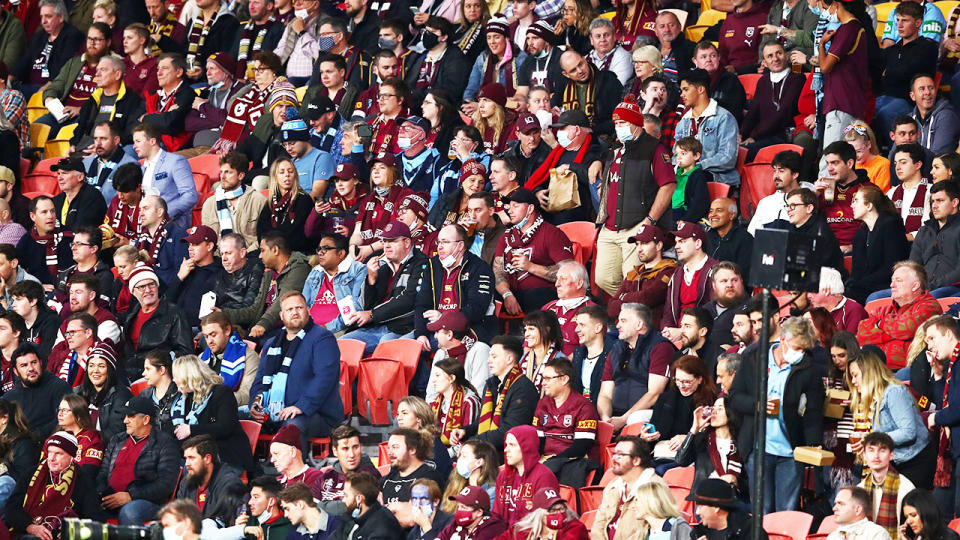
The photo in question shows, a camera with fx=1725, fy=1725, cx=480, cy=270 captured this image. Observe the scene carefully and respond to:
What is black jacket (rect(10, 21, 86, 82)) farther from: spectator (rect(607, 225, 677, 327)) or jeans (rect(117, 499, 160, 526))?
spectator (rect(607, 225, 677, 327))

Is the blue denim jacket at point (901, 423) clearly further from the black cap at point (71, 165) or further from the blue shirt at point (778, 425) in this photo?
the black cap at point (71, 165)

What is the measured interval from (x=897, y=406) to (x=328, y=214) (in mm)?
5511

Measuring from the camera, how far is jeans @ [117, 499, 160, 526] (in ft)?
33.2

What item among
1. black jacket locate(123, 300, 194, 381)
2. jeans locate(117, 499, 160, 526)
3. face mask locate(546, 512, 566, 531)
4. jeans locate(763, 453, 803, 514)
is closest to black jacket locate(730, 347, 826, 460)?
jeans locate(763, 453, 803, 514)

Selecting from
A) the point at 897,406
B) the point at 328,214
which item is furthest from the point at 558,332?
the point at 328,214

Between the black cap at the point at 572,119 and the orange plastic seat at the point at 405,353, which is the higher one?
the black cap at the point at 572,119

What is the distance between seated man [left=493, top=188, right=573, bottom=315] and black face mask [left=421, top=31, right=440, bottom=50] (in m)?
3.11

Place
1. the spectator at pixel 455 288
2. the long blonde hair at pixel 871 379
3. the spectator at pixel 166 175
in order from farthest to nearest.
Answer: the spectator at pixel 166 175 → the spectator at pixel 455 288 → the long blonde hair at pixel 871 379

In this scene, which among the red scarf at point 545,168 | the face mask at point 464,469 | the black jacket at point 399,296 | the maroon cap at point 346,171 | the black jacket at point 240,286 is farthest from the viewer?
the maroon cap at point 346,171

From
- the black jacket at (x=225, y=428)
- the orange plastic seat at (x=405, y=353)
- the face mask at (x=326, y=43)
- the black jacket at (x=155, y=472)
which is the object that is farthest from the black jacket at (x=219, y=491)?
the face mask at (x=326, y=43)

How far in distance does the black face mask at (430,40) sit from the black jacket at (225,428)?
16.0 ft

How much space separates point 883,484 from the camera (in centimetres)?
850

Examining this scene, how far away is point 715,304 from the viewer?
10.4m

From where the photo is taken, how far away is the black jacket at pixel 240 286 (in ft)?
40.1
